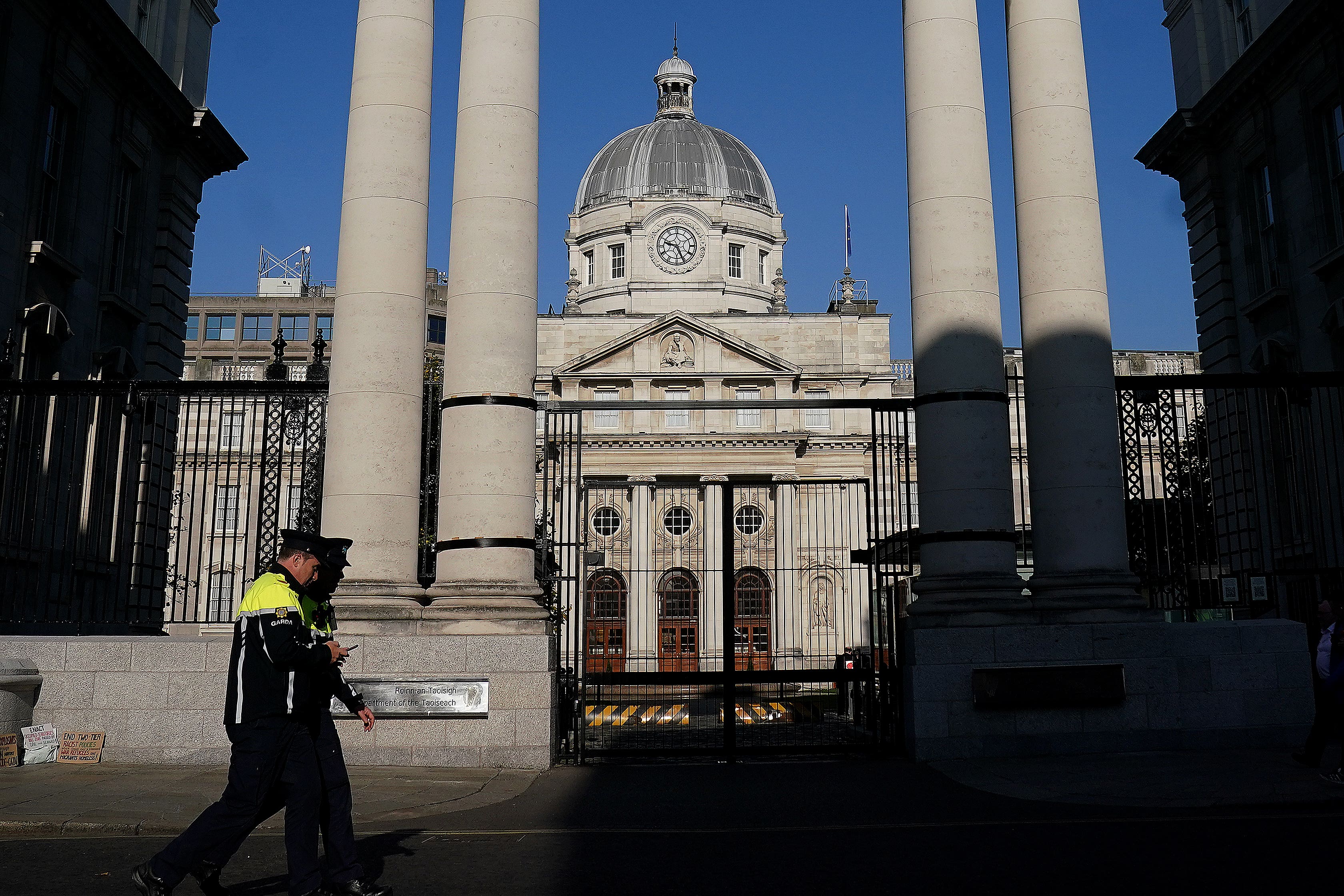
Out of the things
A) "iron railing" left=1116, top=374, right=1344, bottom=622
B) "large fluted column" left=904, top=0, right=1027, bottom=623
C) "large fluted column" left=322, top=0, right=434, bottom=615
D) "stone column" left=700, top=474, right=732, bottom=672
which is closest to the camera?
"large fluted column" left=322, top=0, right=434, bottom=615

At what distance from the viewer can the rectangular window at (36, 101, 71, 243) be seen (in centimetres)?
2222

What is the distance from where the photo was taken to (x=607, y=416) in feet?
213

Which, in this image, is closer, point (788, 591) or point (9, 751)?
point (9, 751)

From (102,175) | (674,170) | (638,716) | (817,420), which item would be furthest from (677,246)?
(638,716)

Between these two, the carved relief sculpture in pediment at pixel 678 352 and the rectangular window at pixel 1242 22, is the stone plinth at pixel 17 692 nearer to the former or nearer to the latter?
the rectangular window at pixel 1242 22

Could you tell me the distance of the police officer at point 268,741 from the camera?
22.6ft

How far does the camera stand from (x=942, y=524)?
48.0 feet

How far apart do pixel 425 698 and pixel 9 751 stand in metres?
4.40

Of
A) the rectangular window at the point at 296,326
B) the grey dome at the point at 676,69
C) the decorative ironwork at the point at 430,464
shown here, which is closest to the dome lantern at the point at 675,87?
the grey dome at the point at 676,69

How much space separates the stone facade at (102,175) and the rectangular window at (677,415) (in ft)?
119

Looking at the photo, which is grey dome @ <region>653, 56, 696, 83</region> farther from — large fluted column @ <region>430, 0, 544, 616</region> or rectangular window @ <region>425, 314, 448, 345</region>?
large fluted column @ <region>430, 0, 544, 616</region>

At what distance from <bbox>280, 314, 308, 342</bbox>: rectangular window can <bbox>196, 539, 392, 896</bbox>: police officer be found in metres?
89.1

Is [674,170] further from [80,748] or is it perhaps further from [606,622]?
[80,748]

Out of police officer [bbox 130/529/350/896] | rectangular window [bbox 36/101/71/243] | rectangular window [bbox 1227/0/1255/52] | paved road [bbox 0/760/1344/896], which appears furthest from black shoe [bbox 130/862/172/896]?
rectangular window [bbox 1227/0/1255/52]
